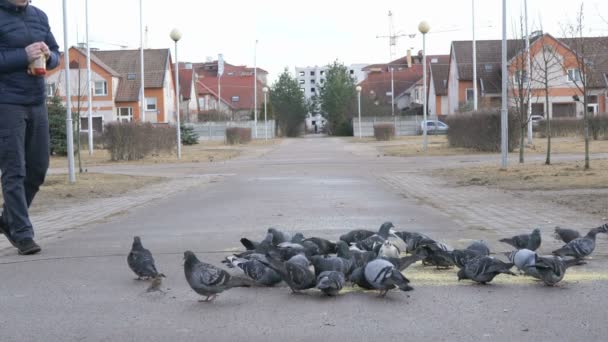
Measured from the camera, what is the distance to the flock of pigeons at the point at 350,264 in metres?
5.10

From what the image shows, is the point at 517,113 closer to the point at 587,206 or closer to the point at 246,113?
the point at 587,206

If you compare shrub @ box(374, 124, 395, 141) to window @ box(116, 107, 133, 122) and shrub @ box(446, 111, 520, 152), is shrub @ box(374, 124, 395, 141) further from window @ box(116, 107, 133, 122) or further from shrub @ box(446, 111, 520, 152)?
window @ box(116, 107, 133, 122)

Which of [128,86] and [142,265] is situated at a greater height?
[128,86]

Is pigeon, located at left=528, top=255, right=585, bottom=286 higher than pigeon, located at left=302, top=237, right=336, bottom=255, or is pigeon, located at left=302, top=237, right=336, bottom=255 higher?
pigeon, located at left=302, top=237, right=336, bottom=255

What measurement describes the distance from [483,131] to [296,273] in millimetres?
27964

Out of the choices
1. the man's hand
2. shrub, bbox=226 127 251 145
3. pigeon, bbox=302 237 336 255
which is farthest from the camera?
shrub, bbox=226 127 251 145

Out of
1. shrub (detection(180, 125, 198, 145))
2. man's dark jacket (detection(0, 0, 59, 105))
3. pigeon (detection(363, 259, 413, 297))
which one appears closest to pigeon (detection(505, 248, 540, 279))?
pigeon (detection(363, 259, 413, 297))

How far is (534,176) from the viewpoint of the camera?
17.9 meters

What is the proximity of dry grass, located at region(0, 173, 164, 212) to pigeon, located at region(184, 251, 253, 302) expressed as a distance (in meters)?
8.76

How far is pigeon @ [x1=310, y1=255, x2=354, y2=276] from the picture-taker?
5.34 m

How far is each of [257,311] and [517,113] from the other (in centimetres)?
2607

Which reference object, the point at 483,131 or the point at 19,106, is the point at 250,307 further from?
the point at 483,131

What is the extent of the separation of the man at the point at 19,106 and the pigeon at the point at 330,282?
3.41 meters

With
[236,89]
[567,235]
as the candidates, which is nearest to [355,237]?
[567,235]
